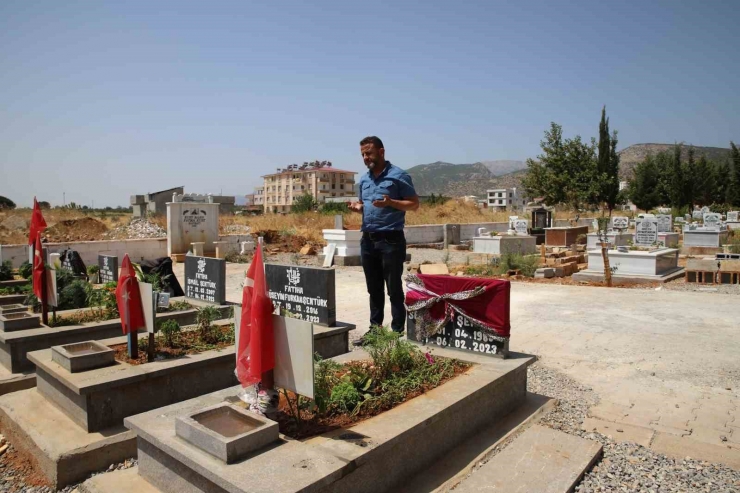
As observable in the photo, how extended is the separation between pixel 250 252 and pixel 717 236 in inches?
653

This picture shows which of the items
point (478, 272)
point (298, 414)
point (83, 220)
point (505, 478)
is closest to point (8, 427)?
point (298, 414)

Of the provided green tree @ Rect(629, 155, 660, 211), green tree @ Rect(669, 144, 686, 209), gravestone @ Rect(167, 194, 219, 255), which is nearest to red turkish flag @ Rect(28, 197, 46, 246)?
gravestone @ Rect(167, 194, 219, 255)

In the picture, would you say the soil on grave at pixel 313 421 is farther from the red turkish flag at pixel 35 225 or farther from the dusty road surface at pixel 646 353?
the red turkish flag at pixel 35 225

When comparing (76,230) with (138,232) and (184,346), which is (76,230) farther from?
(184,346)

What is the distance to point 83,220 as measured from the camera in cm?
2258

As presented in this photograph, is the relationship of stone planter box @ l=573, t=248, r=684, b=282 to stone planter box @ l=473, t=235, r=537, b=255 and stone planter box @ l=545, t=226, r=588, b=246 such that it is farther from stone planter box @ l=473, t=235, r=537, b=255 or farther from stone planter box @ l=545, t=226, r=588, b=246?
stone planter box @ l=545, t=226, r=588, b=246

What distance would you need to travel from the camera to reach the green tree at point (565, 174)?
3753cm

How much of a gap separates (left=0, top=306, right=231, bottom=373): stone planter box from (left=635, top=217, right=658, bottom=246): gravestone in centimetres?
1788

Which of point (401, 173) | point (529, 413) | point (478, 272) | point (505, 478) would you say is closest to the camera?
point (505, 478)

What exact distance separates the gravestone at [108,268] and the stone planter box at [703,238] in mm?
19082

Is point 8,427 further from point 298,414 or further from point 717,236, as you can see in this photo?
point 717,236

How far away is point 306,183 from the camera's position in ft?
370

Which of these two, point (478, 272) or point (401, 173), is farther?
point (478, 272)

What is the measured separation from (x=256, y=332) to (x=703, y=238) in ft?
67.7
